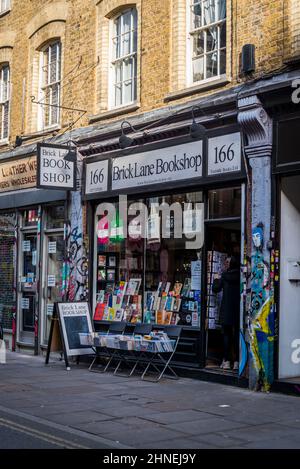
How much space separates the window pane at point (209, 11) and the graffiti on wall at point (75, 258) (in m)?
4.51

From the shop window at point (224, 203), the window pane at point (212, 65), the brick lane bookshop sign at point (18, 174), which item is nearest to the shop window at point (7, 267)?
the brick lane bookshop sign at point (18, 174)

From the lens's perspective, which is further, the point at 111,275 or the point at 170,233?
the point at 111,275

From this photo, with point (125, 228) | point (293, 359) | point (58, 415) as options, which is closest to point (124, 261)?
point (125, 228)

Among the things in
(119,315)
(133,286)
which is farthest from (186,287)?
(119,315)

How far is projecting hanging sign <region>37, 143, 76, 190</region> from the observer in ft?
46.2

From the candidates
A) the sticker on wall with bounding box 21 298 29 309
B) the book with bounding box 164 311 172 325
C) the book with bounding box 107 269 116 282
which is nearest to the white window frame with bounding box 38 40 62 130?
the book with bounding box 107 269 116 282

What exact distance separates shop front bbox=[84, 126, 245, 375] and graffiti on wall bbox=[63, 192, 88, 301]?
223 millimetres

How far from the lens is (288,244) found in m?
10.9

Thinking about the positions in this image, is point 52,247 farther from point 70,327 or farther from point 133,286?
point 70,327

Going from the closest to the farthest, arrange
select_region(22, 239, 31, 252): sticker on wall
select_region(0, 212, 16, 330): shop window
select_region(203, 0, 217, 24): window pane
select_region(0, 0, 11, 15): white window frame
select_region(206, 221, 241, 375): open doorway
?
1. select_region(206, 221, 241, 375): open doorway
2. select_region(203, 0, 217, 24): window pane
3. select_region(22, 239, 31, 252): sticker on wall
4. select_region(0, 212, 16, 330): shop window
5. select_region(0, 0, 11, 15): white window frame

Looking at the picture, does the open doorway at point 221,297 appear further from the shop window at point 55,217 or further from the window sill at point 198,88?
the shop window at point 55,217

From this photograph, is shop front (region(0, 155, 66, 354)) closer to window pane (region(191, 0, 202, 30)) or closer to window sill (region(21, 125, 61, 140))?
window sill (region(21, 125, 61, 140))

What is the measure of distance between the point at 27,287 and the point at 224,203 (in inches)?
251

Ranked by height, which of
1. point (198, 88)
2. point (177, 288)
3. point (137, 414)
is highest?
point (198, 88)
